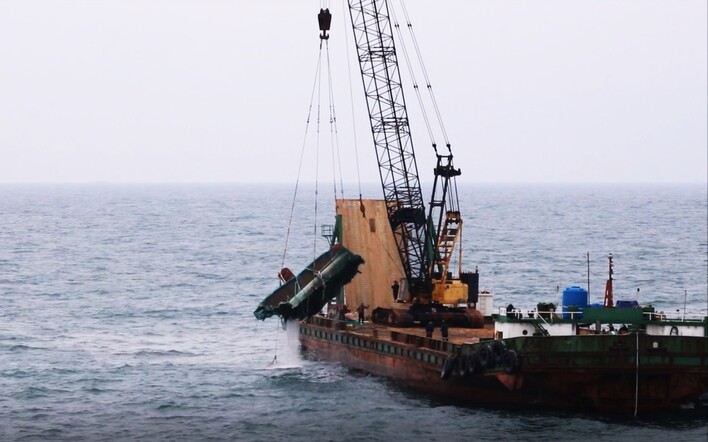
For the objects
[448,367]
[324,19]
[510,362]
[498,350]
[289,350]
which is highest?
[324,19]

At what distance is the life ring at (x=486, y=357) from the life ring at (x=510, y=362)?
83cm

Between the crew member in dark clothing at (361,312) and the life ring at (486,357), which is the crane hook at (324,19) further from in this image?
the life ring at (486,357)

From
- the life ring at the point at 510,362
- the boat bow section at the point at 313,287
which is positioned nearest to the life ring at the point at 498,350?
the life ring at the point at 510,362

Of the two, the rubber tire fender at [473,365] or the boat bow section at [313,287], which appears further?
the boat bow section at [313,287]

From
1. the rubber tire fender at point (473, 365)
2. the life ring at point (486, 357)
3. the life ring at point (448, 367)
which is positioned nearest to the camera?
the life ring at point (486, 357)

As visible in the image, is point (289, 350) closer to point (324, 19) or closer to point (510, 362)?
point (324, 19)

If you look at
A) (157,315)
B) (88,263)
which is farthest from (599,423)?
(88,263)

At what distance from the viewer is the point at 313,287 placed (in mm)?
73125

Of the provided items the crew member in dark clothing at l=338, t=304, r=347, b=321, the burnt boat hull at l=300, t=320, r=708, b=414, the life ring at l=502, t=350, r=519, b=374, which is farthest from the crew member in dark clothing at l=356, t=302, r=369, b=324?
the life ring at l=502, t=350, r=519, b=374

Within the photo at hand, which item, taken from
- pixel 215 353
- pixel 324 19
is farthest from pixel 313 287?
pixel 324 19

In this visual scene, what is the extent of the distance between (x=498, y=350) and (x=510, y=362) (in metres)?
0.98

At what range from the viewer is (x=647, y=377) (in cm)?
5319

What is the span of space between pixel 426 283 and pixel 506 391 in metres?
18.6

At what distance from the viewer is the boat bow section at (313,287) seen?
72500mm
